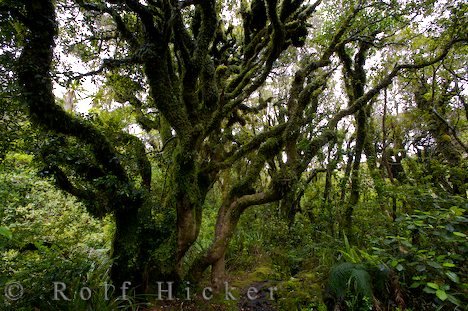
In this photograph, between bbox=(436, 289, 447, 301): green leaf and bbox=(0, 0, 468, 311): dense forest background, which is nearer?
bbox=(436, 289, 447, 301): green leaf

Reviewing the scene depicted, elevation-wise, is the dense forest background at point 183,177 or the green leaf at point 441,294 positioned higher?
the dense forest background at point 183,177

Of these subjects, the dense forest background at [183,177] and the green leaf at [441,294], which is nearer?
the green leaf at [441,294]

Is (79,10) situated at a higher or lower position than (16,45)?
higher

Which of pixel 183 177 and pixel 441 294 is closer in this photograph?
pixel 441 294

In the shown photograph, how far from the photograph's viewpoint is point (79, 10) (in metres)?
3.61

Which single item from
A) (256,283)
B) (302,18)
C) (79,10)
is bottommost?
(256,283)

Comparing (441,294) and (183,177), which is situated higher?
(183,177)

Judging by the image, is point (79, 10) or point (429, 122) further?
point (429, 122)

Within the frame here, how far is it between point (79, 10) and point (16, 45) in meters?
0.97

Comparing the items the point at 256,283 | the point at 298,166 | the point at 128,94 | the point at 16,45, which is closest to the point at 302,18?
the point at 298,166

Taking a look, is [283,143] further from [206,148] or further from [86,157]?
[86,157]

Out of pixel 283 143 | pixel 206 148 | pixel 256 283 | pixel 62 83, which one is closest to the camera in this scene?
pixel 62 83

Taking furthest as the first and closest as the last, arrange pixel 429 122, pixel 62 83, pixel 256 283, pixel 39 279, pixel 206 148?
pixel 429 122, pixel 206 148, pixel 256 283, pixel 39 279, pixel 62 83

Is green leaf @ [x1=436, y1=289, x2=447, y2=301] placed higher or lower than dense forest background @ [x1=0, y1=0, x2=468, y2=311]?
lower
